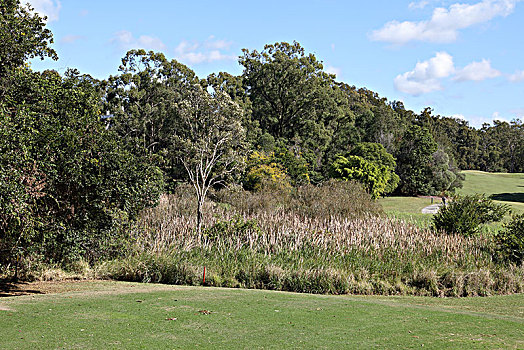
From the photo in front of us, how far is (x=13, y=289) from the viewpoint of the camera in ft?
35.9

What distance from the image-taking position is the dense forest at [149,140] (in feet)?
30.7

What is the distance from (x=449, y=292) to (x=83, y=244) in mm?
8971

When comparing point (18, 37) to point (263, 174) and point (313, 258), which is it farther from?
point (263, 174)

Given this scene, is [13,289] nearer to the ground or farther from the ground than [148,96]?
nearer to the ground

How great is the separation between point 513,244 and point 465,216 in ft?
9.34

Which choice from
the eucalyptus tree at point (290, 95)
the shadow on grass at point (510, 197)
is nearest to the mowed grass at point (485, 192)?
the shadow on grass at point (510, 197)

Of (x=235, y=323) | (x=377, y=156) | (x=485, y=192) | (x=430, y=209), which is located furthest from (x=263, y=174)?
(x=485, y=192)

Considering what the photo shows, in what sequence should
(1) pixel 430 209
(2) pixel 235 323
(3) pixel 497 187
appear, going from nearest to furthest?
(2) pixel 235 323
(1) pixel 430 209
(3) pixel 497 187

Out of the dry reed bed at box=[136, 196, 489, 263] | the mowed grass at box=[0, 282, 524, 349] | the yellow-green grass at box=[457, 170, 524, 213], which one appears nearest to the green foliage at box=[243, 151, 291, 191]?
the dry reed bed at box=[136, 196, 489, 263]

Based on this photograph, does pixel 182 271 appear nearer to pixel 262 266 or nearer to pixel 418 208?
pixel 262 266

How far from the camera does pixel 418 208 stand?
32969 millimetres

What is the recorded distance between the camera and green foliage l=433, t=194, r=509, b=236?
16.8 meters

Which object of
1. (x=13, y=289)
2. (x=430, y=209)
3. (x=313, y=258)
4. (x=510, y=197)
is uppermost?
(x=510, y=197)

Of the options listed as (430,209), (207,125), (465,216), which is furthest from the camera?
(430,209)
